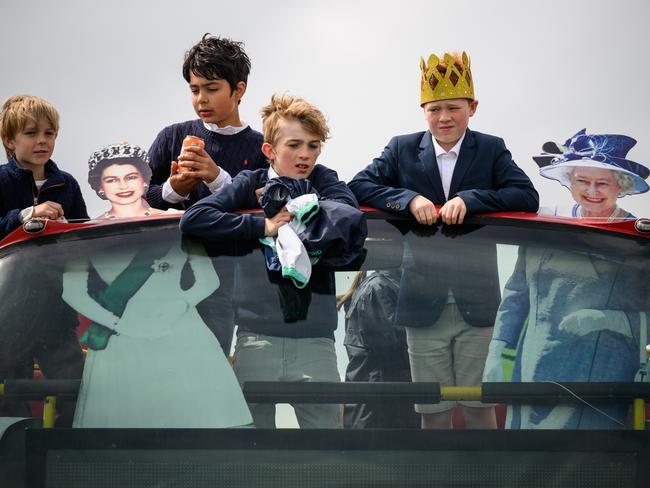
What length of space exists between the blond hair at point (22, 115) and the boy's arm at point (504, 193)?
180 centimetres

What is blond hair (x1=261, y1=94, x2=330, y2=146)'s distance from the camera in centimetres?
367

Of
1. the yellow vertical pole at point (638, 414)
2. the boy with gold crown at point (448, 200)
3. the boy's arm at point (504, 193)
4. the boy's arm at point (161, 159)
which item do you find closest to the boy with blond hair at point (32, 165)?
the boy's arm at point (161, 159)

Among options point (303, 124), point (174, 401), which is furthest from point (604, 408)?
point (303, 124)

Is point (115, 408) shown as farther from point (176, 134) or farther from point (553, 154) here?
point (553, 154)

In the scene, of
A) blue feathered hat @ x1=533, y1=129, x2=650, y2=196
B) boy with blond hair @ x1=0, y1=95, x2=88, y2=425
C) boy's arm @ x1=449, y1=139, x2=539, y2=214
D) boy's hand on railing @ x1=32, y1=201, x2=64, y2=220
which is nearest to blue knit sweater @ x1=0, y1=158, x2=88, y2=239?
boy with blond hair @ x1=0, y1=95, x2=88, y2=425

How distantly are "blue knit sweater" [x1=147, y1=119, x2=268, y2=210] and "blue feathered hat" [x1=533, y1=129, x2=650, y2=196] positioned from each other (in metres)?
1.33

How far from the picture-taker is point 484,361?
2805 millimetres

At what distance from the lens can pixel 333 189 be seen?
342 cm

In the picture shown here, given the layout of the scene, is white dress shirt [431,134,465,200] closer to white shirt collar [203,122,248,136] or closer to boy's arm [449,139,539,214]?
boy's arm [449,139,539,214]

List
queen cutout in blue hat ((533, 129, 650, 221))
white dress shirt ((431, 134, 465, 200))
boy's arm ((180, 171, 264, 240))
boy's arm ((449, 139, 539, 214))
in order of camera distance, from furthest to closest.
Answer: queen cutout in blue hat ((533, 129, 650, 221)) < white dress shirt ((431, 134, 465, 200)) < boy's arm ((449, 139, 539, 214)) < boy's arm ((180, 171, 264, 240))

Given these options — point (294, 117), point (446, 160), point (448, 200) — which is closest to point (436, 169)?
point (446, 160)

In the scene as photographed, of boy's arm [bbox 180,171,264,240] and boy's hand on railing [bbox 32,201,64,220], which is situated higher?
boy's hand on railing [bbox 32,201,64,220]

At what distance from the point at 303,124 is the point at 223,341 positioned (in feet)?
3.61

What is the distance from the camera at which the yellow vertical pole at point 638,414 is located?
2.65m
